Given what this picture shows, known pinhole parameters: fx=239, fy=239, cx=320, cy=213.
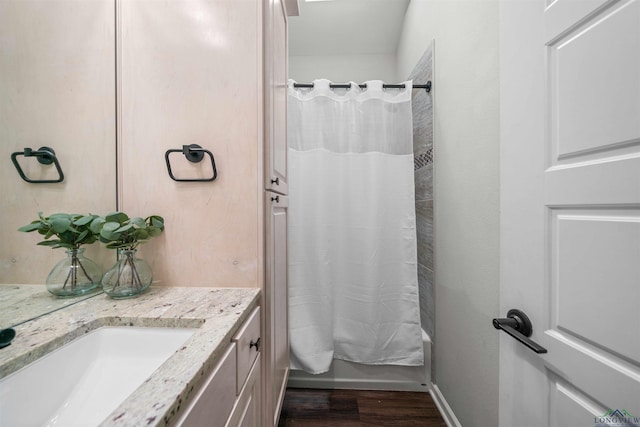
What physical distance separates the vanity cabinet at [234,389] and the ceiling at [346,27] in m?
2.23

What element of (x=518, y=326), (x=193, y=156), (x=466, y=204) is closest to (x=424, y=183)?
(x=466, y=204)

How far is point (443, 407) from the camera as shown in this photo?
4.08 ft

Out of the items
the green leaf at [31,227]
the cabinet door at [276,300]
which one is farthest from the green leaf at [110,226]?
the cabinet door at [276,300]

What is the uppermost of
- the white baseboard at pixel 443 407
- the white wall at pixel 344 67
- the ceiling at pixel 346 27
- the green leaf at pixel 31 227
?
the ceiling at pixel 346 27

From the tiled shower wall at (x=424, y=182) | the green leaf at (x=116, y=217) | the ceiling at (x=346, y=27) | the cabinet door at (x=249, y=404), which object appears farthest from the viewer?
the ceiling at (x=346, y=27)

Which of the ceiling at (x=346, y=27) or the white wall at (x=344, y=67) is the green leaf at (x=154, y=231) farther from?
the white wall at (x=344, y=67)

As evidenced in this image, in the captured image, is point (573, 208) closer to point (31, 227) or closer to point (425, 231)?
point (425, 231)

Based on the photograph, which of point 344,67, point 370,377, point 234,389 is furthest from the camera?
point 344,67

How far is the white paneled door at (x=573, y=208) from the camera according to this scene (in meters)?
0.42

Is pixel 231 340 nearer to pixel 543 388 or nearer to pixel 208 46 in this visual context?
pixel 543 388

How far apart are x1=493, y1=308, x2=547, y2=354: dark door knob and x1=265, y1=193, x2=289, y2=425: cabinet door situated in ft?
2.23

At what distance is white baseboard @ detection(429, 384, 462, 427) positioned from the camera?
1.14 m

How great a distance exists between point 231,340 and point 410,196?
48.3 inches

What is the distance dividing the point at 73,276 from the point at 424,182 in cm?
164
